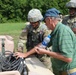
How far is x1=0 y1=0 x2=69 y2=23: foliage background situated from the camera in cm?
3459

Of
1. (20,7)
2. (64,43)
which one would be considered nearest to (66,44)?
(64,43)

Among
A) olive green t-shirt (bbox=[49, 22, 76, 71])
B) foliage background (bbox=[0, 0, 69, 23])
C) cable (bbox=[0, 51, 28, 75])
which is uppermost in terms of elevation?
olive green t-shirt (bbox=[49, 22, 76, 71])

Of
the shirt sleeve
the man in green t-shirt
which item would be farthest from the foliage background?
the shirt sleeve

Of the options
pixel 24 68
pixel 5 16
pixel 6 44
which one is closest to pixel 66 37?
pixel 24 68

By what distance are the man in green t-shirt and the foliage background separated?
1225 inches

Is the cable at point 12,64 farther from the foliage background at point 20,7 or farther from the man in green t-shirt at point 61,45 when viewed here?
the foliage background at point 20,7

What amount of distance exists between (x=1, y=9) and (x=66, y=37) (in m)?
32.4

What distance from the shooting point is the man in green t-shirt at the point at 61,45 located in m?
3.05

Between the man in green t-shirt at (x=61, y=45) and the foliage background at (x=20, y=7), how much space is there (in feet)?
102

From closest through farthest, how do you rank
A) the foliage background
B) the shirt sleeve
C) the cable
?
the cable → the shirt sleeve → the foliage background

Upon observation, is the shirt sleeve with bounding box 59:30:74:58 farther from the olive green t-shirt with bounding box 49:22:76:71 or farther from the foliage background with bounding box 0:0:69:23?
the foliage background with bounding box 0:0:69:23

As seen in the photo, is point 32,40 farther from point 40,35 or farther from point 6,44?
point 6,44

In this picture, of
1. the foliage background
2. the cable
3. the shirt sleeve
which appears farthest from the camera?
the foliage background

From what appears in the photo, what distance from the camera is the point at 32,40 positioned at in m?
4.38
